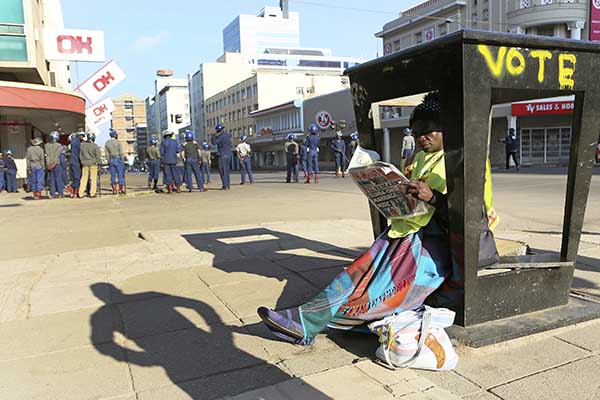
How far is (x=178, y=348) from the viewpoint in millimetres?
2885

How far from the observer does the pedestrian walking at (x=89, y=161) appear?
13133 millimetres

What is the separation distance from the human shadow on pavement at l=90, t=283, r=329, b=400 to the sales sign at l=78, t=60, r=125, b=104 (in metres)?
13.9

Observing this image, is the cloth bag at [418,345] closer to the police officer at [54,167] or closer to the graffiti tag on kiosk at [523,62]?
the graffiti tag on kiosk at [523,62]

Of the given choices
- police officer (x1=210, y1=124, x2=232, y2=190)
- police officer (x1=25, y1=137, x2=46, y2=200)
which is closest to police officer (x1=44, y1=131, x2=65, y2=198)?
police officer (x1=25, y1=137, x2=46, y2=200)

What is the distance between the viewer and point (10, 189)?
742 inches

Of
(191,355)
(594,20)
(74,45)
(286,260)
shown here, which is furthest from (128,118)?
(191,355)

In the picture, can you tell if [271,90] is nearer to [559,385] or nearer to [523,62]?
[523,62]

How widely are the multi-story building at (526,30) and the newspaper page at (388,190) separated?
78.3ft

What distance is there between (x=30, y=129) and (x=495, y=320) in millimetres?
26597

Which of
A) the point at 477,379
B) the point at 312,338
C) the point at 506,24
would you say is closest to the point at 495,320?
the point at 477,379

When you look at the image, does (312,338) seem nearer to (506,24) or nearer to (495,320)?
(495,320)

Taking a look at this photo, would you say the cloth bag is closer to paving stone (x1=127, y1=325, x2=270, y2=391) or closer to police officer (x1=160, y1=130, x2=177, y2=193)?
paving stone (x1=127, y1=325, x2=270, y2=391)

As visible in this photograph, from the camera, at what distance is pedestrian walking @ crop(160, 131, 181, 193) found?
13773 millimetres

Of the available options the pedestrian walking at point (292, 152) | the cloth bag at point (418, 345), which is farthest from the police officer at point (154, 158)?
the cloth bag at point (418, 345)
